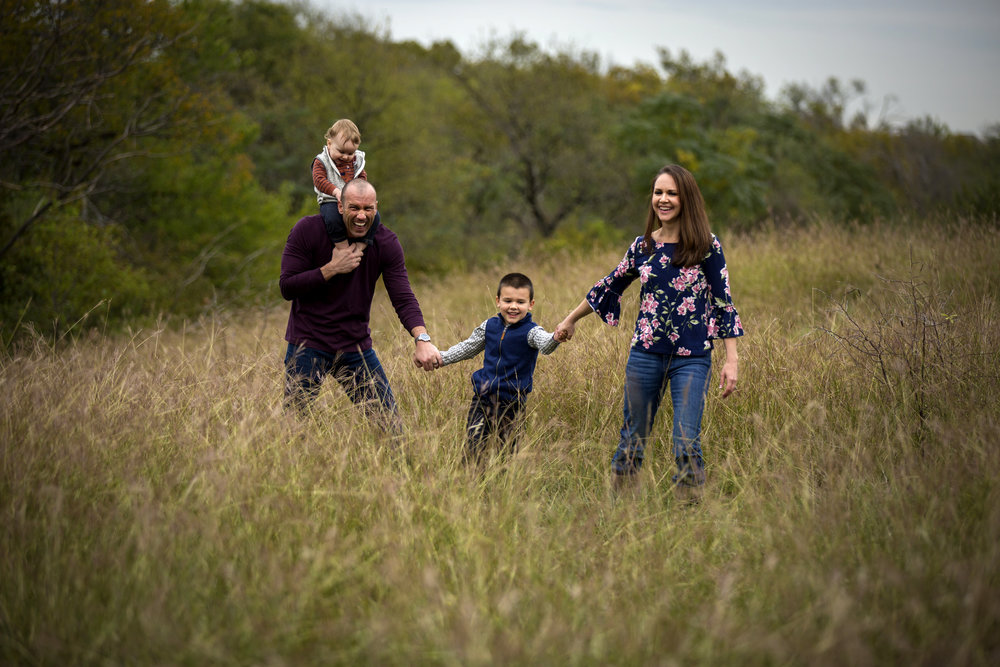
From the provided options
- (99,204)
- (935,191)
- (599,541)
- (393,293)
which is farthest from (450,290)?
(935,191)

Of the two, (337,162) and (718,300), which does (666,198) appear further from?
(337,162)

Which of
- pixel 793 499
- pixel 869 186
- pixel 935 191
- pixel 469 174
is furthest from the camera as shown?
pixel 869 186

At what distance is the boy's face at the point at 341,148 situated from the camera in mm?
4953

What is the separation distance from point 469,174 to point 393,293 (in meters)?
24.3

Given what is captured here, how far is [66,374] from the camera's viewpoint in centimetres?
443

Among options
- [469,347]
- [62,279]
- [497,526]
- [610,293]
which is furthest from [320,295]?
[62,279]

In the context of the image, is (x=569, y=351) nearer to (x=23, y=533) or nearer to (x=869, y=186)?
(x=23, y=533)

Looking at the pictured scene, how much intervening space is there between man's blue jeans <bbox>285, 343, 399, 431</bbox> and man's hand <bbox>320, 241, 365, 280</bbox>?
0.47 meters

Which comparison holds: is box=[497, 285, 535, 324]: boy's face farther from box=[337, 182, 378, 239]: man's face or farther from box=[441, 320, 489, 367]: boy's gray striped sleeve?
box=[337, 182, 378, 239]: man's face

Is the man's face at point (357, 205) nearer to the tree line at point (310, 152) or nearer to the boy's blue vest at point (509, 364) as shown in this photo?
the boy's blue vest at point (509, 364)

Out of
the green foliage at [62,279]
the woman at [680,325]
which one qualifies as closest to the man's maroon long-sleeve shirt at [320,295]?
the woman at [680,325]

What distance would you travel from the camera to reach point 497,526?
9.97 ft

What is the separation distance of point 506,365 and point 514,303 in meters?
0.35

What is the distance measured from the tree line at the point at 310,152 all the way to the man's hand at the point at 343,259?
487cm
